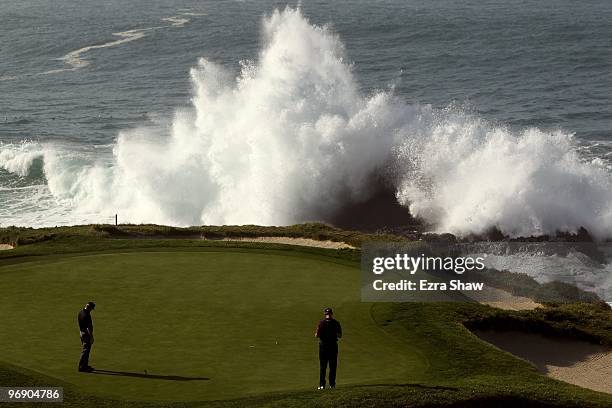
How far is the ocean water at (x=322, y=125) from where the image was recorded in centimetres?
4009

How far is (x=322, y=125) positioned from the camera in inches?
1710

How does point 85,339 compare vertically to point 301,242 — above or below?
below

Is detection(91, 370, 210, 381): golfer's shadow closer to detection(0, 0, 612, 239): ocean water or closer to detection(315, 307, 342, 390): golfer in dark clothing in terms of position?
detection(315, 307, 342, 390): golfer in dark clothing

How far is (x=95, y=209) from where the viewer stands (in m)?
45.6

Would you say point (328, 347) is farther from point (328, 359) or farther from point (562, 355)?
point (562, 355)

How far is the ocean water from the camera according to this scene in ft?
132

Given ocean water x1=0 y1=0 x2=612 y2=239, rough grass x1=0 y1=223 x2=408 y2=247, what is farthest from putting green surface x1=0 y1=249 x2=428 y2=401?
ocean water x1=0 y1=0 x2=612 y2=239

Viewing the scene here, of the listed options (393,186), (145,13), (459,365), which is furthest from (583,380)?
(145,13)

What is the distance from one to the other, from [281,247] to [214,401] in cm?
1106

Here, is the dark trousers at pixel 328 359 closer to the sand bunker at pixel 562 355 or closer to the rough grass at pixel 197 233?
the sand bunker at pixel 562 355

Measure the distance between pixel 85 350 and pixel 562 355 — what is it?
34.4 feet

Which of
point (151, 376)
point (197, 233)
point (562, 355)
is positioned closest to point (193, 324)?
point (151, 376)

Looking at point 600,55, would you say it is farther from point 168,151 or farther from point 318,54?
point 168,151

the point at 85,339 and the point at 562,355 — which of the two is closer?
the point at 85,339
